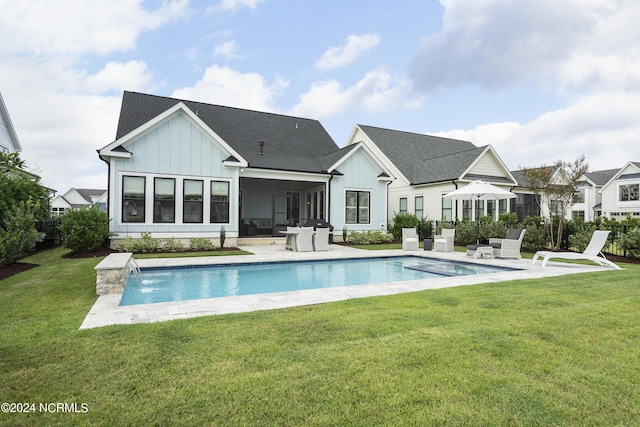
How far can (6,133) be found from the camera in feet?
70.6

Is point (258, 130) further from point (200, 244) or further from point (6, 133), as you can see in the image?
point (6, 133)

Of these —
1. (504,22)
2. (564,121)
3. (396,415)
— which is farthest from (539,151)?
(396,415)

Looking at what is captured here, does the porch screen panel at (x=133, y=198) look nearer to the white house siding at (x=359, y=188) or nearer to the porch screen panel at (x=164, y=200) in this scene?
the porch screen panel at (x=164, y=200)

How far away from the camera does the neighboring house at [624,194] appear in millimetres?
32562

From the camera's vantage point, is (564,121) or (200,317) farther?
(564,121)

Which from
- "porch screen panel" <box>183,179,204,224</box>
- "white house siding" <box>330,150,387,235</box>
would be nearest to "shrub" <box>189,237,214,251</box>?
"porch screen panel" <box>183,179,204,224</box>

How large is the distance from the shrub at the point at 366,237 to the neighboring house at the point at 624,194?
28338mm

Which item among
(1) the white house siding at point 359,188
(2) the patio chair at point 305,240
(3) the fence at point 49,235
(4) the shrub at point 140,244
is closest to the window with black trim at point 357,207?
(1) the white house siding at point 359,188

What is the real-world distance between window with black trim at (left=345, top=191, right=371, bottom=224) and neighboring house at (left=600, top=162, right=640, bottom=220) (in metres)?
28.4

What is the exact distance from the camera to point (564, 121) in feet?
75.3

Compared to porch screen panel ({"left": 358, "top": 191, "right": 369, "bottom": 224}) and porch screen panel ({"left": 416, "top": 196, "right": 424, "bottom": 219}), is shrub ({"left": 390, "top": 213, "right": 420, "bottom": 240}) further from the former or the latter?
porch screen panel ({"left": 416, "top": 196, "right": 424, "bottom": 219})

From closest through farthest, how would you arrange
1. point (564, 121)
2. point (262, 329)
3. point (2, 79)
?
point (262, 329) → point (2, 79) → point (564, 121)

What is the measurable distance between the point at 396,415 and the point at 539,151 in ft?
94.1

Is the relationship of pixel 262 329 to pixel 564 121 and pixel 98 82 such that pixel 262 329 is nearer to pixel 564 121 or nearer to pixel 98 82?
pixel 98 82
